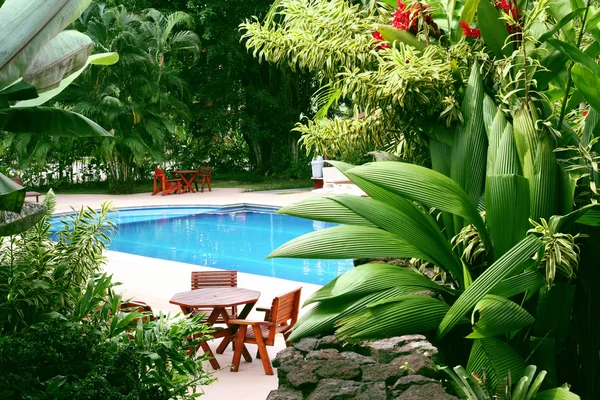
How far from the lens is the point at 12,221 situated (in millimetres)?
3008

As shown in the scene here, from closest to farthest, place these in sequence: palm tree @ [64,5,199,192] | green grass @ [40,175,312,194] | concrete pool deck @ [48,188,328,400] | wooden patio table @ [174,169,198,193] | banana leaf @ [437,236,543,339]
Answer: banana leaf @ [437,236,543,339] → concrete pool deck @ [48,188,328,400] → palm tree @ [64,5,199,192] → wooden patio table @ [174,169,198,193] → green grass @ [40,175,312,194]

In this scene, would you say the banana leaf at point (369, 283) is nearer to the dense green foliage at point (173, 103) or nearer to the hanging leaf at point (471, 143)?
the hanging leaf at point (471, 143)

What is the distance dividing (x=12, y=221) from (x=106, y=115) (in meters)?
14.5

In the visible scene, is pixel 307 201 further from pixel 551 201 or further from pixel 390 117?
pixel 551 201

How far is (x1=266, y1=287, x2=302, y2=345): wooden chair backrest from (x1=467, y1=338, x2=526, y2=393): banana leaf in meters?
2.87

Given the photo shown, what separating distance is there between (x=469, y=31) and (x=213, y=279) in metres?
4.14

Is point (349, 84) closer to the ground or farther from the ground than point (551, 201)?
farther from the ground

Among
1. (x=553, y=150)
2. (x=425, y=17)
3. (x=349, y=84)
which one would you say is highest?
(x=425, y=17)

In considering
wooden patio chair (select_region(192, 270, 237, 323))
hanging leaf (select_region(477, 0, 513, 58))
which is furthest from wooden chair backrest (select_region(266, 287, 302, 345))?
hanging leaf (select_region(477, 0, 513, 58))

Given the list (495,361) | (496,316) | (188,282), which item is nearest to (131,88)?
(188,282)

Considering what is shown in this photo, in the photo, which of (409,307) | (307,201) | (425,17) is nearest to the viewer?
(409,307)

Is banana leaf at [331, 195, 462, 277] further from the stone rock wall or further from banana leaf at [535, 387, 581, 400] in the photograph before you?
banana leaf at [535, 387, 581, 400]

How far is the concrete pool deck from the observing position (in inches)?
196

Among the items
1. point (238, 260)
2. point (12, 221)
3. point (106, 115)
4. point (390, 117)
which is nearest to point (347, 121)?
point (390, 117)
